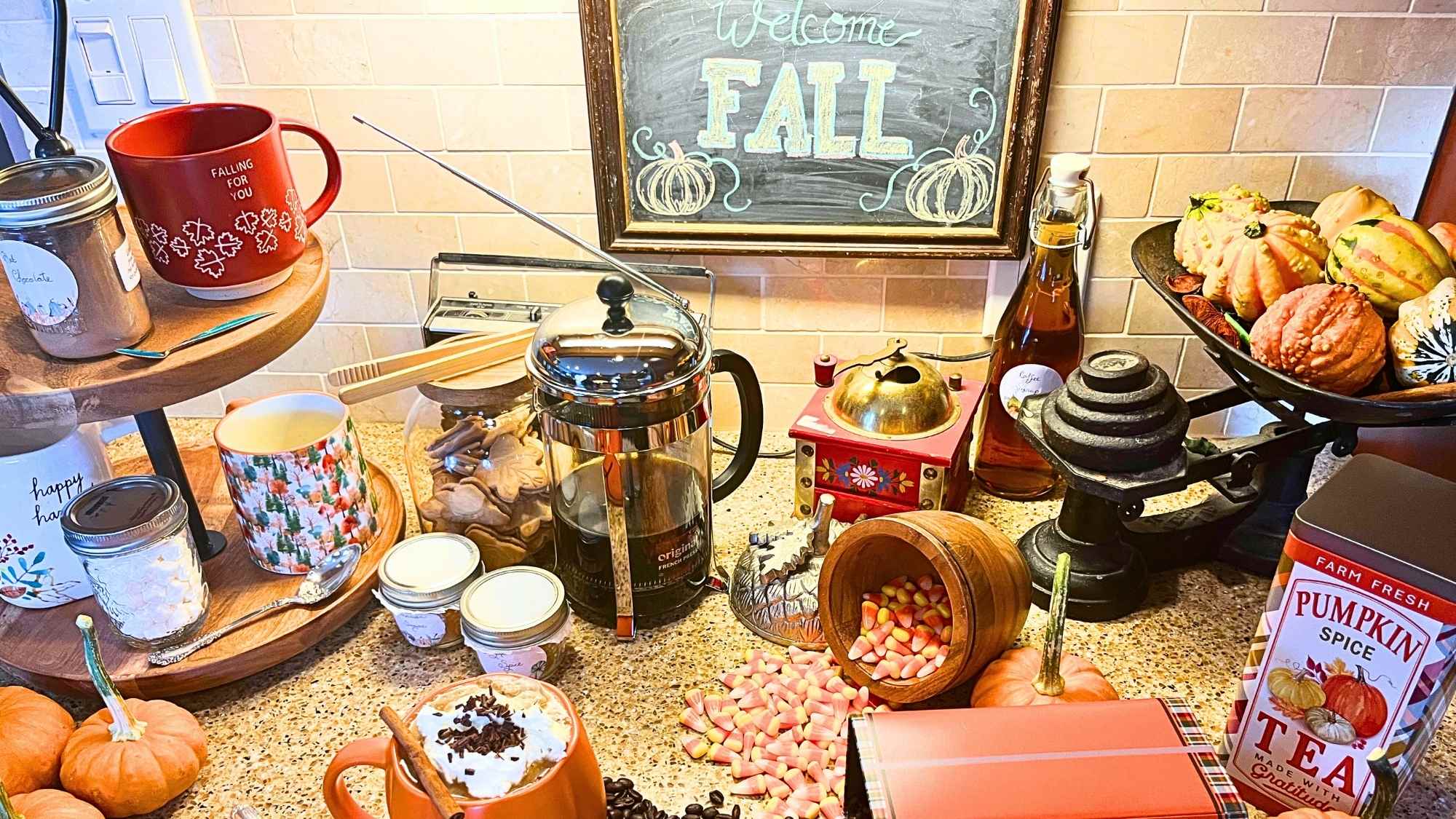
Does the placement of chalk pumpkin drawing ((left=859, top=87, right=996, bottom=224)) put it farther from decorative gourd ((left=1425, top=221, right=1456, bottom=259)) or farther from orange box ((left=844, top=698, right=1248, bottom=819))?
orange box ((left=844, top=698, right=1248, bottom=819))

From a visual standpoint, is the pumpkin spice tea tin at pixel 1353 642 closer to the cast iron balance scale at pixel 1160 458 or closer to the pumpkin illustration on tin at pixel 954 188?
the cast iron balance scale at pixel 1160 458

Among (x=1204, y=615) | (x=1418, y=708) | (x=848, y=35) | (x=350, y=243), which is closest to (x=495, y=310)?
(x=350, y=243)

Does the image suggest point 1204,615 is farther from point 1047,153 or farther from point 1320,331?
point 1047,153

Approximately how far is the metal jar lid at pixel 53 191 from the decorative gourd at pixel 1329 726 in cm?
98

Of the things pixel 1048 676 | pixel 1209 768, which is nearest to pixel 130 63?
pixel 1048 676

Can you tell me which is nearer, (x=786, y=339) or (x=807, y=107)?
(x=807, y=107)

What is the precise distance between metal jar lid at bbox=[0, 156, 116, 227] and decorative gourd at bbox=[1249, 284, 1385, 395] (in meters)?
0.94

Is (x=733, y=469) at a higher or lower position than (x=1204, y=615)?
higher

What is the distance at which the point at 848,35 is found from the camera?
1.05 m

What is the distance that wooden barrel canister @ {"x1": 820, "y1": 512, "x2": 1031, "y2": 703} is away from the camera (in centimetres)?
81

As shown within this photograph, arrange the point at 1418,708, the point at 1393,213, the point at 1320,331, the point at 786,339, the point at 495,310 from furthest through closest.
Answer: the point at 786,339 < the point at 495,310 < the point at 1393,213 < the point at 1320,331 < the point at 1418,708

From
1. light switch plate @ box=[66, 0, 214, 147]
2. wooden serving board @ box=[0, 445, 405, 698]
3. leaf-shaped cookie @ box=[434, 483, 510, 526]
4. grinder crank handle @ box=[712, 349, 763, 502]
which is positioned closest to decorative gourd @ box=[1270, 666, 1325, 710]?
grinder crank handle @ box=[712, 349, 763, 502]

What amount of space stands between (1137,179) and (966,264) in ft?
0.68

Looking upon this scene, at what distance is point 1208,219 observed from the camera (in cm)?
99
